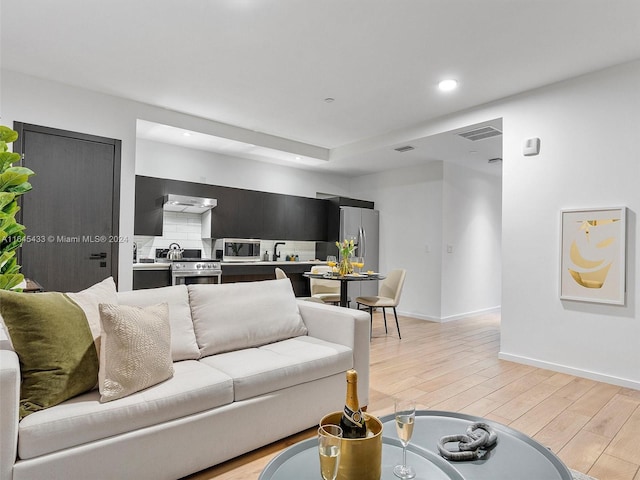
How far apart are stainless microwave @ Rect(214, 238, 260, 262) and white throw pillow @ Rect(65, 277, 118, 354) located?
151 inches

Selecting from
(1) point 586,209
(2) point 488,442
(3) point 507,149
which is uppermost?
(3) point 507,149

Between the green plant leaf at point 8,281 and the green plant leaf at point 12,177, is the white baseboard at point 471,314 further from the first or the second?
the green plant leaf at point 12,177

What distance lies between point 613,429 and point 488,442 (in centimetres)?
170

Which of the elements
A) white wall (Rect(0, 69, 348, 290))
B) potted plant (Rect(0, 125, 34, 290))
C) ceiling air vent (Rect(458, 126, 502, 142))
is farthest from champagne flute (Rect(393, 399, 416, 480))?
ceiling air vent (Rect(458, 126, 502, 142))

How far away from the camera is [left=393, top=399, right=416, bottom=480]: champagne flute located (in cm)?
123

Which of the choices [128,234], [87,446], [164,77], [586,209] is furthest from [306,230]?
[87,446]

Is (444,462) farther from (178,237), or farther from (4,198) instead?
(178,237)

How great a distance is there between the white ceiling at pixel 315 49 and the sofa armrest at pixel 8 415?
2.46 m

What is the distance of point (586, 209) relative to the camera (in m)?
3.50

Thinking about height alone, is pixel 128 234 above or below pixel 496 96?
below

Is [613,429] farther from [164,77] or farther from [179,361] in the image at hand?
[164,77]

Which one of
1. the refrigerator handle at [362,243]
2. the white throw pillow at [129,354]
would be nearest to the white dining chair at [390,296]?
the refrigerator handle at [362,243]

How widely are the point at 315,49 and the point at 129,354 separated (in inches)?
107

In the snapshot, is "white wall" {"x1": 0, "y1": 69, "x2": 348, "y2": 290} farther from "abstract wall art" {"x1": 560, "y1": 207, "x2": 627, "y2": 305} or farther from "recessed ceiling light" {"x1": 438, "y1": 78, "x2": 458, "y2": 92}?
"abstract wall art" {"x1": 560, "y1": 207, "x2": 627, "y2": 305}
